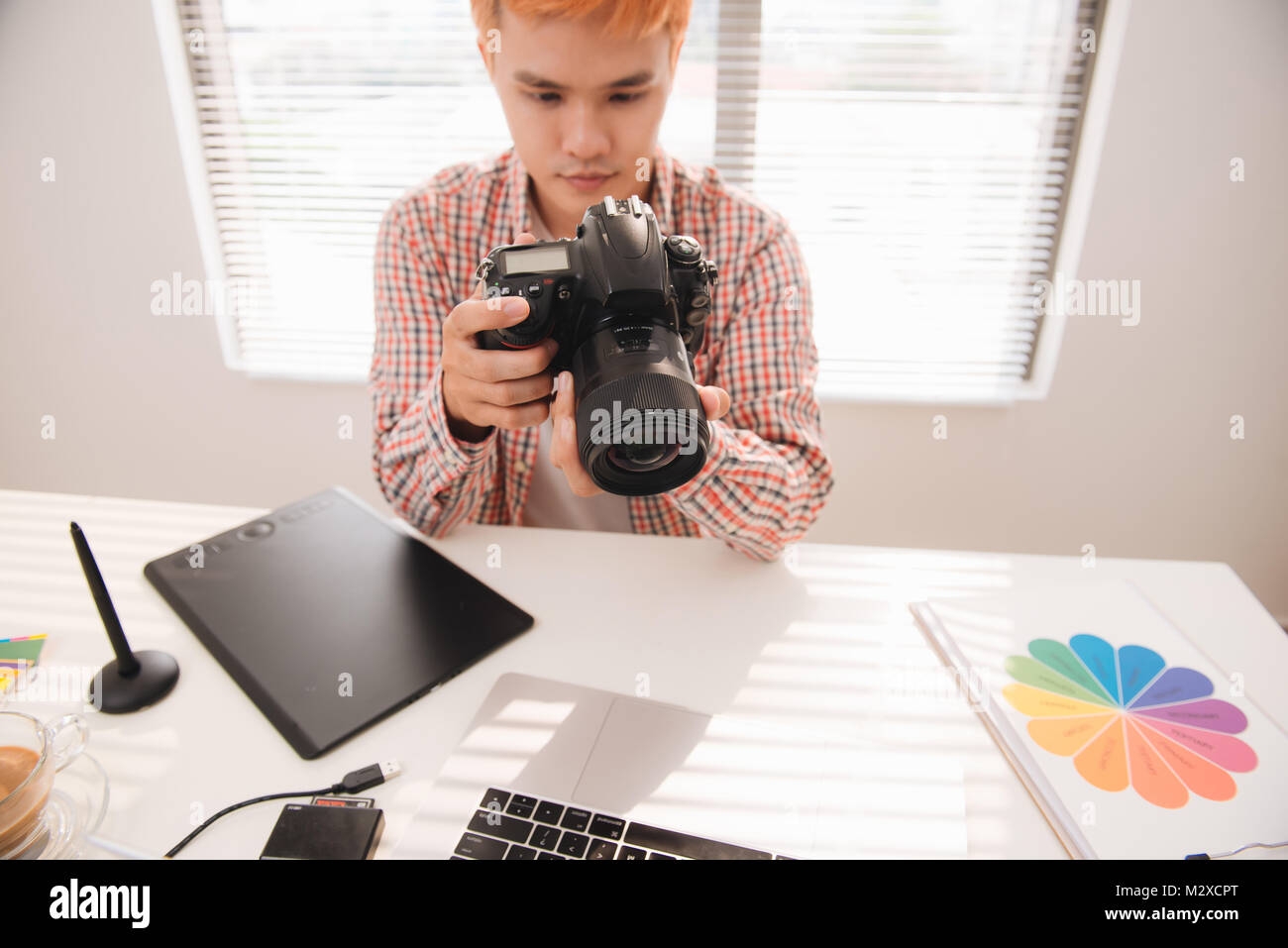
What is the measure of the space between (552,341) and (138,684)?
1.62ft

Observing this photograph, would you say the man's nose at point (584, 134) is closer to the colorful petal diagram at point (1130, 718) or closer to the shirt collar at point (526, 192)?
the shirt collar at point (526, 192)

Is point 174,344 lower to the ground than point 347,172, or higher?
lower

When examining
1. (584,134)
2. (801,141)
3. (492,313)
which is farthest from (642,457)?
(801,141)

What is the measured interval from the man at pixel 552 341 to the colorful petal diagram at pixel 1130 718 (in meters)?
0.31

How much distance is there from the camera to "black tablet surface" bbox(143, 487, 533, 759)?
0.70 m

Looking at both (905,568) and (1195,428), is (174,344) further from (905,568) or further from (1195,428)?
(1195,428)

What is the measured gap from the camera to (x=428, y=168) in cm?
169

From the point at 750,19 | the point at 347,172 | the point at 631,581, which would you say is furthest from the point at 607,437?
the point at 347,172

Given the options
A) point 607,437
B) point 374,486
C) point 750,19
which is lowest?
point 374,486

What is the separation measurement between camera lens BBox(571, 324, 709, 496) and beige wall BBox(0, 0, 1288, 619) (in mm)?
1188

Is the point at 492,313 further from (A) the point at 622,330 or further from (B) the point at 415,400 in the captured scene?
(B) the point at 415,400

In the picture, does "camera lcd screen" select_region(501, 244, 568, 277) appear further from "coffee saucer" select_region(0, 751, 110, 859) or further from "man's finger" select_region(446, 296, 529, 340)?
"coffee saucer" select_region(0, 751, 110, 859)
